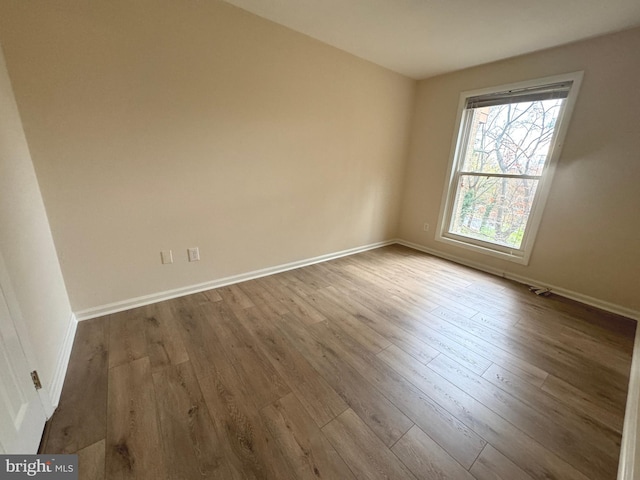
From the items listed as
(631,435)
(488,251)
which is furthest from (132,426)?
(488,251)

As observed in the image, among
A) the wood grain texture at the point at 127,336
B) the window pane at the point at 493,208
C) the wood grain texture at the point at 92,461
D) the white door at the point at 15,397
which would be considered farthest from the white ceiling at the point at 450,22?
the wood grain texture at the point at 92,461

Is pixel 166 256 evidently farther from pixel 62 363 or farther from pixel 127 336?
pixel 62 363

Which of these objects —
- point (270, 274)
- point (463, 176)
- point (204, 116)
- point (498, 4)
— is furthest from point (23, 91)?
point (463, 176)

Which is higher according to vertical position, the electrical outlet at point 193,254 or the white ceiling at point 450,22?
the white ceiling at point 450,22

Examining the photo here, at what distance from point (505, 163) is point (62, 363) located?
4.19 meters

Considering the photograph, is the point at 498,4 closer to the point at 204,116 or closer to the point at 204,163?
the point at 204,116

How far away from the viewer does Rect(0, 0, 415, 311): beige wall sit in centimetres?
154

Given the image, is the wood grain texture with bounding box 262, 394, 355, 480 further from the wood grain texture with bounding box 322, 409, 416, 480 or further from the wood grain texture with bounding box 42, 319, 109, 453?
the wood grain texture with bounding box 42, 319, 109, 453

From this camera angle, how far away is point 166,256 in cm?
211

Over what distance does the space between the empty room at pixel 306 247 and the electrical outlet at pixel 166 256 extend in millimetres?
19

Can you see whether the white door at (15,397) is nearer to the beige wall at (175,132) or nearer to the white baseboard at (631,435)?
the beige wall at (175,132)

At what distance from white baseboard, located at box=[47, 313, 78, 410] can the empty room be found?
15 mm

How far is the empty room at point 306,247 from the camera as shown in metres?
1.11

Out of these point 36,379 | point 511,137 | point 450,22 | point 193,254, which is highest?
point 450,22
